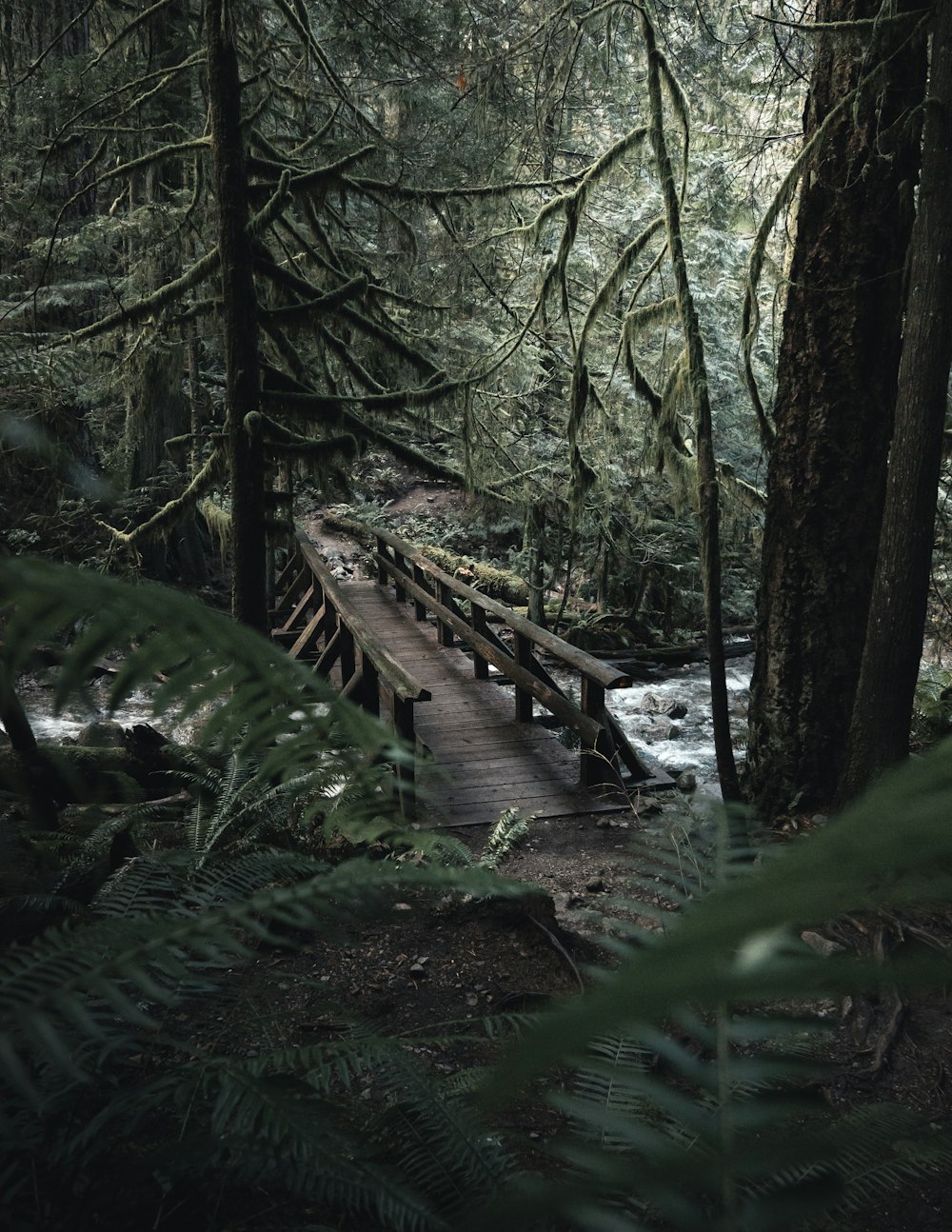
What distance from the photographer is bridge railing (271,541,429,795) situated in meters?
6.03

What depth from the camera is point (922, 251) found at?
418 centimetres

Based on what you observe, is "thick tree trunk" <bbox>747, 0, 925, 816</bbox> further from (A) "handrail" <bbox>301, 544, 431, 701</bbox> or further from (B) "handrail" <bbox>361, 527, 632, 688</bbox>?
(A) "handrail" <bbox>301, 544, 431, 701</bbox>

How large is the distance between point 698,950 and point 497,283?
8.94 meters

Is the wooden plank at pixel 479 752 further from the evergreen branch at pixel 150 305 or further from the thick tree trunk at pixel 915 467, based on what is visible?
the evergreen branch at pixel 150 305

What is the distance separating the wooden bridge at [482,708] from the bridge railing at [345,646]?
17 mm

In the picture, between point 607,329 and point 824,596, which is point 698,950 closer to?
point 824,596

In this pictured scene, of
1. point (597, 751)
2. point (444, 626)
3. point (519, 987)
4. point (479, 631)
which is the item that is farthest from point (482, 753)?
point (519, 987)

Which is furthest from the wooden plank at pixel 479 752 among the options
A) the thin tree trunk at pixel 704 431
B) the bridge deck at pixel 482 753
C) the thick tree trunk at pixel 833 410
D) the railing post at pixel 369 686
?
the thick tree trunk at pixel 833 410

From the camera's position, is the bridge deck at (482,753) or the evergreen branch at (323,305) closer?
the evergreen branch at (323,305)

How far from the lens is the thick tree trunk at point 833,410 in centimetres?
494

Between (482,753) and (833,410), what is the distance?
383cm

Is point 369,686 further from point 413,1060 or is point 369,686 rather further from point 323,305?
point 413,1060

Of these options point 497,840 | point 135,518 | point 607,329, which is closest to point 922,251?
point 497,840

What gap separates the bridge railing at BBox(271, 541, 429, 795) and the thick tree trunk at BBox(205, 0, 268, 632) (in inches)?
33.6
